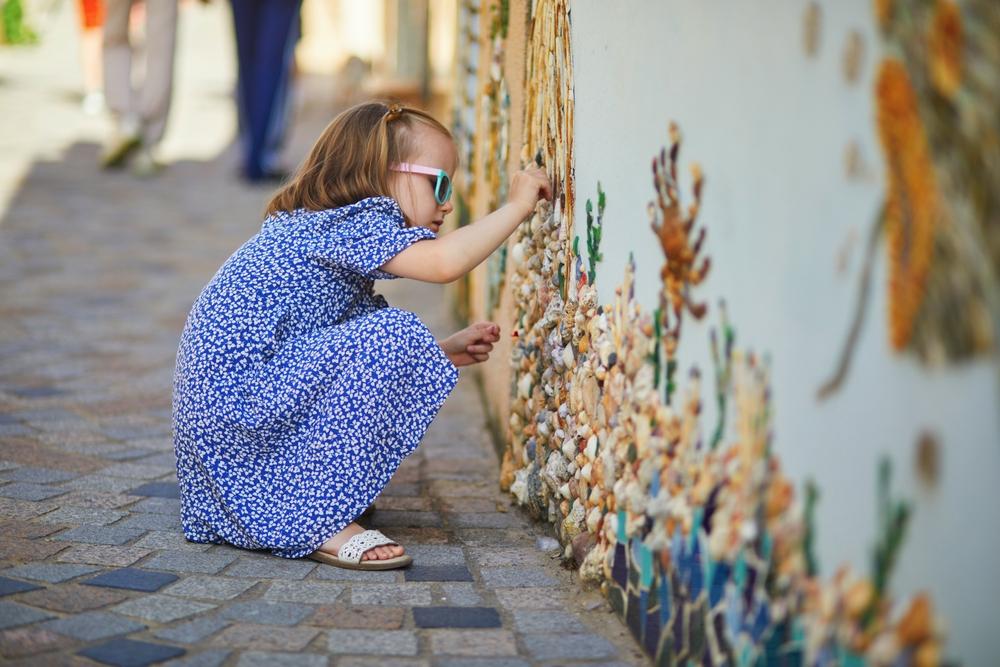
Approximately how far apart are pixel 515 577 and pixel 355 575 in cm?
34

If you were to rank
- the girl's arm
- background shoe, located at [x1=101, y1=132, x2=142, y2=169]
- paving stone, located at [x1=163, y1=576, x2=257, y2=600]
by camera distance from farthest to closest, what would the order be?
background shoe, located at [x1=101, y1=132, x2=142, y2=169], the girl's arm, paving stone, located at [x1=163, y1=576, x2=257, y2=600]

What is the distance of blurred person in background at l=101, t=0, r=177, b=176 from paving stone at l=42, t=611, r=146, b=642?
239 inches

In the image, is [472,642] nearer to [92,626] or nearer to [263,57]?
[92,626]

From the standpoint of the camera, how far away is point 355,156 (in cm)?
292

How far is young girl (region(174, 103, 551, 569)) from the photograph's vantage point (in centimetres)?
275

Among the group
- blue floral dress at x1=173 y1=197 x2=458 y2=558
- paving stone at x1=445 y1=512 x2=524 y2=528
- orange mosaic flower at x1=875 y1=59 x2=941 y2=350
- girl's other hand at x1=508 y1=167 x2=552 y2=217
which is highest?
orange mosaic flower at x1=875 y1=59 x2=941 y2=350

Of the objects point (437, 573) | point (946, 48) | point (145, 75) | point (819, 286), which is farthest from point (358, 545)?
point (145, 75)

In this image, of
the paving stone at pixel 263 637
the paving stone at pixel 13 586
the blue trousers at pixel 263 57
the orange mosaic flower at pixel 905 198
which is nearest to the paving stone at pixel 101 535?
the paving stone at pixel 13 586

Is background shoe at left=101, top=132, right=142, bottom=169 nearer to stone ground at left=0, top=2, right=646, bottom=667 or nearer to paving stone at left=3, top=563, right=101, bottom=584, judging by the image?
stone ground at left=0, top=2, right=646, bottom=667

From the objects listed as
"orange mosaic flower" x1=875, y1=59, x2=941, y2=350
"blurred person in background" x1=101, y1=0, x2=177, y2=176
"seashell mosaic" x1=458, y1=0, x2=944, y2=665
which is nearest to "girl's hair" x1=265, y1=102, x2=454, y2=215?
"seashell mosaic" x1=458, y1=0, x2=944, y2=665

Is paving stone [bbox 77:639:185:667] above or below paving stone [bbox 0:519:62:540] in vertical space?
above

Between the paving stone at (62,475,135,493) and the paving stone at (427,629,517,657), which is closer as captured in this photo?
the paving stone at (427,629,517,657)

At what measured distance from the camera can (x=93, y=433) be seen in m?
3.86

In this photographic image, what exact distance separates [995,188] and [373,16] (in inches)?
537
